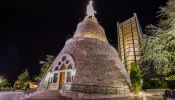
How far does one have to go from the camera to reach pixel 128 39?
174 feet

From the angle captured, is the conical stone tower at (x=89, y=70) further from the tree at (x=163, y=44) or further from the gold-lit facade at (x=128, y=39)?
the gold-lit facade at (x=128, y=39)

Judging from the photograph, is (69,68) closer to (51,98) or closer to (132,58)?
(51,98)

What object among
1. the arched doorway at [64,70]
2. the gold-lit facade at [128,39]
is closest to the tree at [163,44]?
the arched doorway at [64,70]

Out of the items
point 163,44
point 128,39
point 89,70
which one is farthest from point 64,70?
point 128,39

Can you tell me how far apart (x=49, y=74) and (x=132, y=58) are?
3789 centimetres

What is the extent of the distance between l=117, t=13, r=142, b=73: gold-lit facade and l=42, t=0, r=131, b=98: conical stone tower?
32006 mm

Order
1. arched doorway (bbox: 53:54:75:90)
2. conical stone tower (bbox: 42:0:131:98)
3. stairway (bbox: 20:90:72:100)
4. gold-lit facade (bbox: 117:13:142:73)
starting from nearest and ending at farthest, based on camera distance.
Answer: stairway (bbox: 20:90:72:100)
conical stone tower (bbox: 42:0:131:98)
arched doorway (bbox: 53:54:75:90)
gold-lit facade (bbox: 117:13:142:73)

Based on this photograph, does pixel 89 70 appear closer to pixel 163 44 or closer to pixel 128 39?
pixel 163 44

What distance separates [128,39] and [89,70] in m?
41.7

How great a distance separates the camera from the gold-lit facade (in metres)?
→ 48.6

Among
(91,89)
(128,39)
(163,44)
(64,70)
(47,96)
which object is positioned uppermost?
(128,39)

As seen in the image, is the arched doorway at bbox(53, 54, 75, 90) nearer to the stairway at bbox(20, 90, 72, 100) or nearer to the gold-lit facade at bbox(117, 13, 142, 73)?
the stairway at bbox(20, 90, 72, 100)

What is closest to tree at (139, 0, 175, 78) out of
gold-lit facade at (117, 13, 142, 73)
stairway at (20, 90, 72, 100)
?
stairway at (20, 90, 72, 100)

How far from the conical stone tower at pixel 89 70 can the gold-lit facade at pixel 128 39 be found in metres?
32.0
